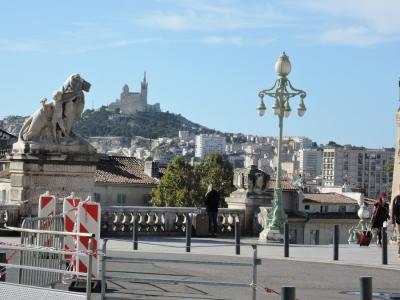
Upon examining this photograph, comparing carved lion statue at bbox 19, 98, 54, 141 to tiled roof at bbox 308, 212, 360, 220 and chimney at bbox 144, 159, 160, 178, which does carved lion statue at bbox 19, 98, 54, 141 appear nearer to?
tiled roof at bbox 308, 212, 360, 220

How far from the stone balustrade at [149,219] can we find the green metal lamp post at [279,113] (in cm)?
194

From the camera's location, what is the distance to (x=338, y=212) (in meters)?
148

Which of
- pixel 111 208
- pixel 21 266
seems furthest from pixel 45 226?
pixel 111 208

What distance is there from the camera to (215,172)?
12925 centimetres

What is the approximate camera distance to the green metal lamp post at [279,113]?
3158cm

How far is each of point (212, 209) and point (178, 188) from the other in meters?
93.7

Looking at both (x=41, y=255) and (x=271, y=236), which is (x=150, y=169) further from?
(x=41, y=255)

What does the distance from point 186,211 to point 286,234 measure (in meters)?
7.77

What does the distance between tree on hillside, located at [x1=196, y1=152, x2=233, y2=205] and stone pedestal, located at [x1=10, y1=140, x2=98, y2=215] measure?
3661 inches

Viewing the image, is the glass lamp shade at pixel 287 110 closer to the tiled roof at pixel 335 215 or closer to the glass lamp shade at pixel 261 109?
the glass lamp shade at pixel 261 109

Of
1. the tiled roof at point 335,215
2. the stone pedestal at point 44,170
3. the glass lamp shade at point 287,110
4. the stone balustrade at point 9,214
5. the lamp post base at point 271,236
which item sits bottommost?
the tiled roof at point 335,215

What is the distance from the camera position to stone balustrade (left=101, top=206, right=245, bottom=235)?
3166cm

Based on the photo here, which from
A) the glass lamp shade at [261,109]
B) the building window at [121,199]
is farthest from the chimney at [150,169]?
the glass lamp shade at [261,109]

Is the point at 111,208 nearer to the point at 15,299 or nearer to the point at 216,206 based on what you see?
the point at 216,206
